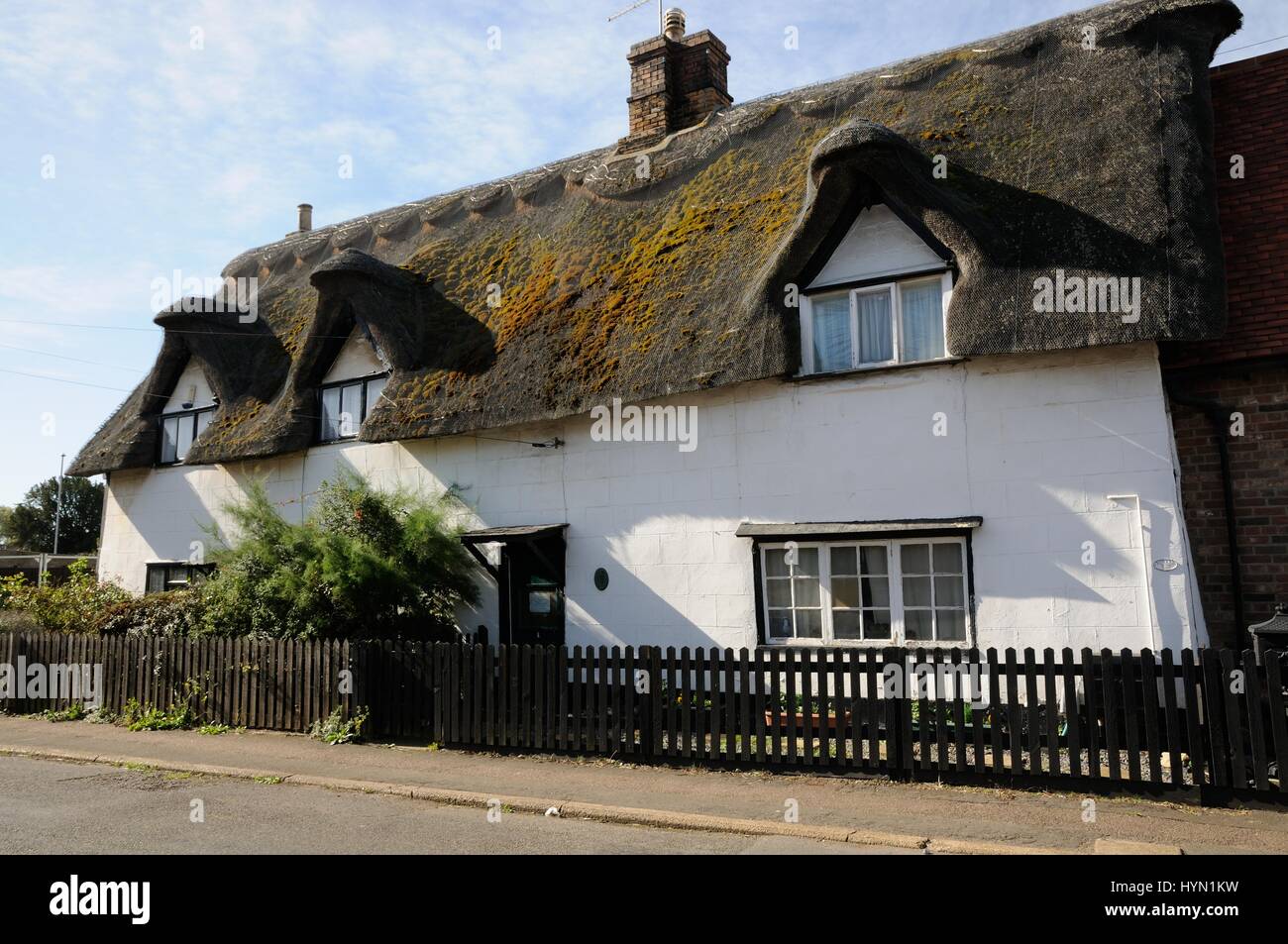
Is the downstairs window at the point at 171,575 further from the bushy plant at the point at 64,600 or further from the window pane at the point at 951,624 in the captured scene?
the window pane at the point at 951,624

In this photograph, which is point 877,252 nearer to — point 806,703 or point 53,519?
point 806,703

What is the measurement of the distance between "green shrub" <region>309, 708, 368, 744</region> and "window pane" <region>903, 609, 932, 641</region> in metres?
6.25

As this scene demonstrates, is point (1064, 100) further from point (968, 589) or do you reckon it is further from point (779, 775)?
point (779, 775)

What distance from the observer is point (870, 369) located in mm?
10641

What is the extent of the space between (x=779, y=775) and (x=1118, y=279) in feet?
19.5

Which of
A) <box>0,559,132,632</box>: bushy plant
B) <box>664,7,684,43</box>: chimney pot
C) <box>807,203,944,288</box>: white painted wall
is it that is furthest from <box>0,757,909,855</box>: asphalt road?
<box>664,7,684,43</box>: chimney pot

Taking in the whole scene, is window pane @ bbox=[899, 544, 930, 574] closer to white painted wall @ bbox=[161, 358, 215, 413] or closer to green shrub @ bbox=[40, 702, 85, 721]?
green shrub @ bbox=[40, 702, 85, 721]

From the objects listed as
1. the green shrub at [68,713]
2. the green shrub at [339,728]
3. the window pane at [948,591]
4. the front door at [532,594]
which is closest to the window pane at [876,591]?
the window pane at [948,591]

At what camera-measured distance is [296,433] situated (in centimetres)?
1526

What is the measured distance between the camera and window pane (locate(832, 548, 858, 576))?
10.7 m

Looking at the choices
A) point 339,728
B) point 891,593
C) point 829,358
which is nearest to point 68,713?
point 339,728

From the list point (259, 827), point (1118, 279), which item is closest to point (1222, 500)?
point (1118, 279)

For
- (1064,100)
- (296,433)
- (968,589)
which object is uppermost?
(1064,100)

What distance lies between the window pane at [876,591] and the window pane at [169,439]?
1385 centimetres
